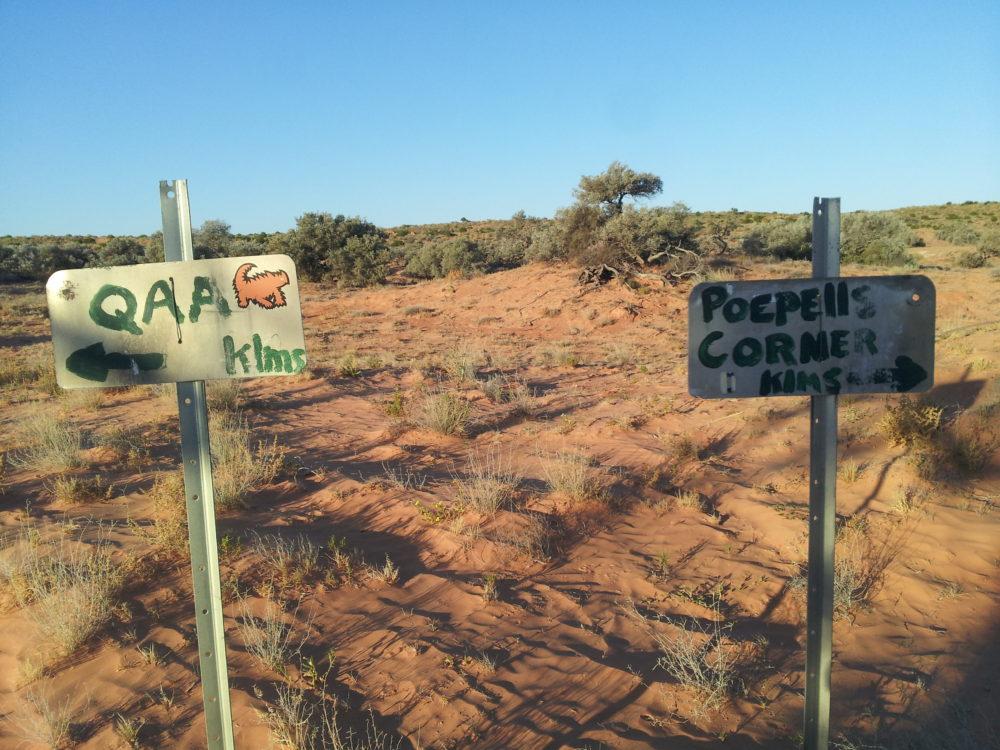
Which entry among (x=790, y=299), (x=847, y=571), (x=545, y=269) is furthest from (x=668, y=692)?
(x=545, y=269)

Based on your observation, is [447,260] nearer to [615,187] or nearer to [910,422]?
[615,187]

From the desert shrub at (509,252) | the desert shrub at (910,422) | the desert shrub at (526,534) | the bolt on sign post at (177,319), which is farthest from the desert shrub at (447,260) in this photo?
the bolt on sign post at (177,319)

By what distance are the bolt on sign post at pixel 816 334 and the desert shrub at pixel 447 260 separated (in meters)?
30.0

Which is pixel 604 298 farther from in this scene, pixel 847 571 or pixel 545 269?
pixel 847 571

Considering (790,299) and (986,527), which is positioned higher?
(790,299)

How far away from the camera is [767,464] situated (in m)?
6.68

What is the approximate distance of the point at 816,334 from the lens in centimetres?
222

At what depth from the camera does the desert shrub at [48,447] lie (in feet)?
21.2

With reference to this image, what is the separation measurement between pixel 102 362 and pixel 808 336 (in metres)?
2.38

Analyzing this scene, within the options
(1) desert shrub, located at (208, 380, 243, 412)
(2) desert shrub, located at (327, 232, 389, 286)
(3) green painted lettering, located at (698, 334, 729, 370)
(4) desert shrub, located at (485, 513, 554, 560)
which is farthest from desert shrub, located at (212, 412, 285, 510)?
(2) desert shrub, located at (327, 232, 389, 286)

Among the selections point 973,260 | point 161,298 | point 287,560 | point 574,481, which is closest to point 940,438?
point 574,481

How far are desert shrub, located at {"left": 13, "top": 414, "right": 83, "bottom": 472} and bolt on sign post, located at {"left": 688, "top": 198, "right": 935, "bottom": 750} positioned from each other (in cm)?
663

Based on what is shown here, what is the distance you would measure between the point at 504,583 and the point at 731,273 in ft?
65.6

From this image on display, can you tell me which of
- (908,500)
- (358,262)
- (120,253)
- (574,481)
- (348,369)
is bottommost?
(908,500)
